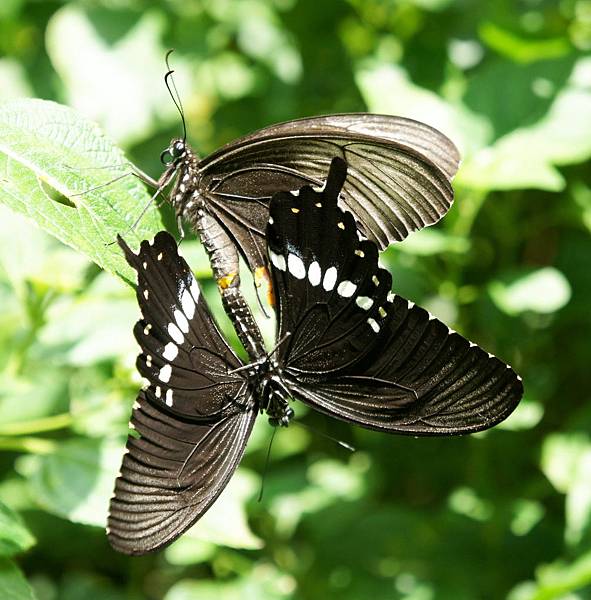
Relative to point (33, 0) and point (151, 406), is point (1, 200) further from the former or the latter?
point (33, 0)

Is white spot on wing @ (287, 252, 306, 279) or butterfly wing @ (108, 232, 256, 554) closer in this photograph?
butterfly wing @ (108, 232, 256, 554)

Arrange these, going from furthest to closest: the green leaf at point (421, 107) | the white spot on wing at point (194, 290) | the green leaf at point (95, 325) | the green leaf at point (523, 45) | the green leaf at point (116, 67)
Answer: the green leaf at point (116, 67), the green leaf at point (523, 45), the green leaf at point (421, 107), the green leaf at point (95, 325), the white spot on wing at point (194, 290)

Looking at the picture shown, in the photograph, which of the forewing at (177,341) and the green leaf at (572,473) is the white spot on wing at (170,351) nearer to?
the forewing at (177,341)

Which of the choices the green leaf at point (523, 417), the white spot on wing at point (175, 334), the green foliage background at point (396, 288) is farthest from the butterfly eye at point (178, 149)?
the green leaf at point (523, 417)

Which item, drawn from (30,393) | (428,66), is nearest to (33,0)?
(428,66)

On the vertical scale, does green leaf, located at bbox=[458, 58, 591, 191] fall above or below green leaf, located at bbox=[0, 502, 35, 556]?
above

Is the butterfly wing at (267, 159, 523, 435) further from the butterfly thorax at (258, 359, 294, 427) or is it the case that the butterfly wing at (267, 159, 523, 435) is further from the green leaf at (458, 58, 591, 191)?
the green leaf at (458, 58, 591, 191)

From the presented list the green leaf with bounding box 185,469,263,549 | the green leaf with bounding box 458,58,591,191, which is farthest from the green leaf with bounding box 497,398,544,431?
the green leaf with bounding box 185,469,263,549
